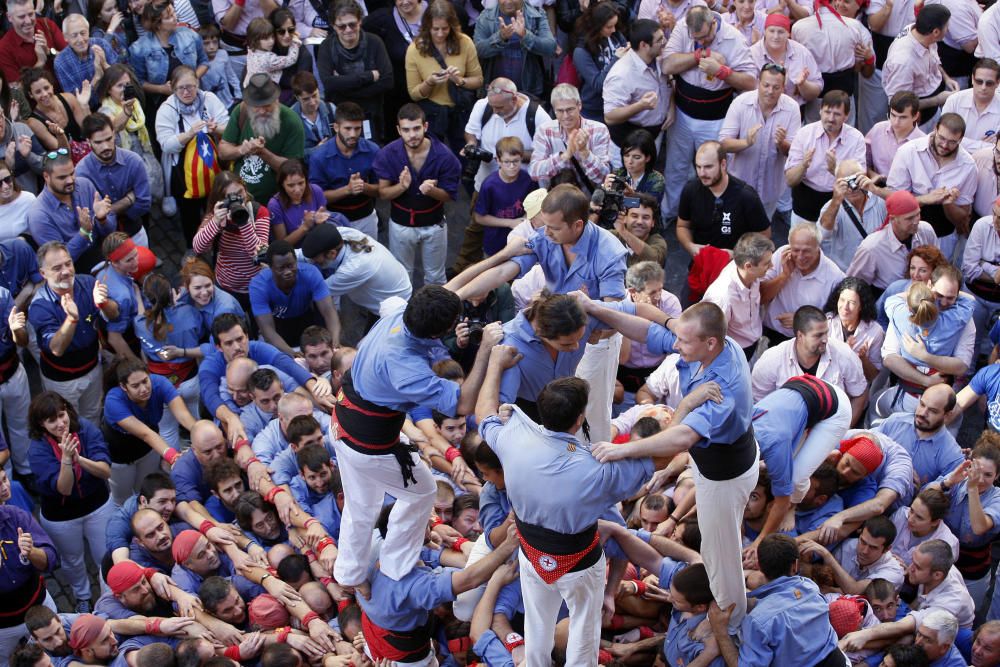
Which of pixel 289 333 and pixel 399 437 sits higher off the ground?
pixel 399 437

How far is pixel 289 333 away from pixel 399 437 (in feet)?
9.92

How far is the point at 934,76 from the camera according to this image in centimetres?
1155

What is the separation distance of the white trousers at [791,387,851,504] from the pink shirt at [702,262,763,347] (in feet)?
→ 5.34

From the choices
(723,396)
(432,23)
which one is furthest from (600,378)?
(432,23)

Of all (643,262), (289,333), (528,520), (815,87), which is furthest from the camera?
(815,87)

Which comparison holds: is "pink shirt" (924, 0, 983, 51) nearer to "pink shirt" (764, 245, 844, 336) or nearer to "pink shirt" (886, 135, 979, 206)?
"pink shirt" (886, 135, 979, 206)

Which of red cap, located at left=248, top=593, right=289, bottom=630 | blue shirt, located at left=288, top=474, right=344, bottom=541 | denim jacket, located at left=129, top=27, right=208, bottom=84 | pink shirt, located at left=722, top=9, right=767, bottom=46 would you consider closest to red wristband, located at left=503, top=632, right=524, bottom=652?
red cap, located at left=248, top=593, right=289, bottom=630

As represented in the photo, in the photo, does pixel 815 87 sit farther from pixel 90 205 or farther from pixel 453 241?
pixel 90 205

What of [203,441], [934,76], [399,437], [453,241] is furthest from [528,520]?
[934,76]

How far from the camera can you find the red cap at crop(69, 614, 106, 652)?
24.3 feet

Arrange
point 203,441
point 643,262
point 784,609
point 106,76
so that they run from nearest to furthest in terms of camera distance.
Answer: point 784,609, point 203,441, point 643,262, point 106,76

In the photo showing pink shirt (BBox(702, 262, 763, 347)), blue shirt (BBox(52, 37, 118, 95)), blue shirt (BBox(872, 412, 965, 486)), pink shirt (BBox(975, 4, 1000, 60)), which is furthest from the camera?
pink shirt (BBox(975, 4, 1000, 60))

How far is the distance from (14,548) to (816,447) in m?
4.62

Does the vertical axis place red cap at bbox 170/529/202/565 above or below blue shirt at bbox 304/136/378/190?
below
